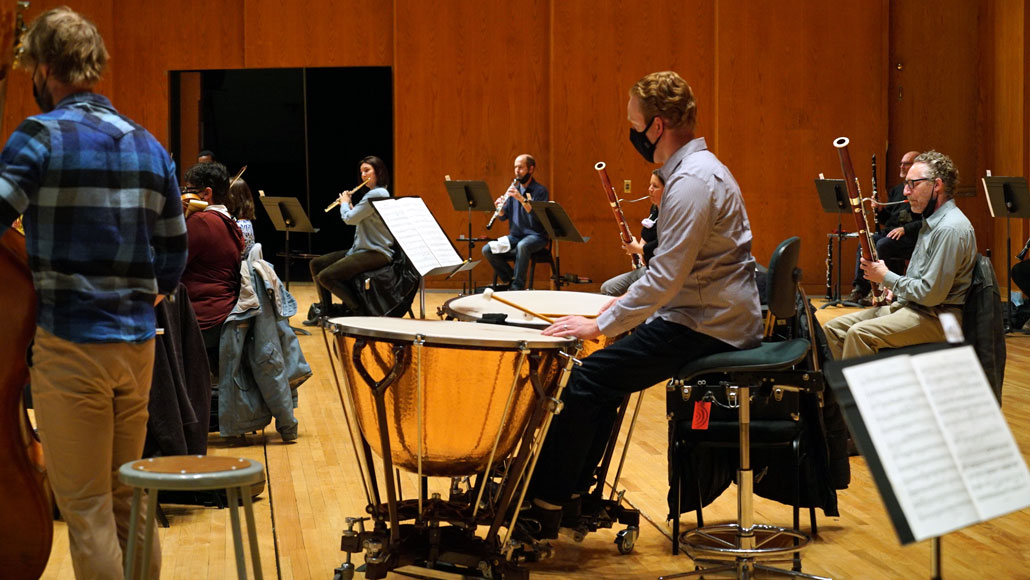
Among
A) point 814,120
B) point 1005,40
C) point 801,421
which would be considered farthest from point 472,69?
point 801,421

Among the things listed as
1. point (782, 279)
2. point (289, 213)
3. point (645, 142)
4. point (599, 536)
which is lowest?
point (599, 536)

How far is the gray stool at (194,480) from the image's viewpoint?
2.12 meters

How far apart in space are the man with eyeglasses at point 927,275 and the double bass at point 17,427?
324 cm

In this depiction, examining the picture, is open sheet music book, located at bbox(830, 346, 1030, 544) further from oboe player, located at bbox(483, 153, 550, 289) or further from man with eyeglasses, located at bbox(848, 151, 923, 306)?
oboe player, located at bbox(483, 153, 550, 289)

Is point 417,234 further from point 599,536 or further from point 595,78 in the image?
point 595,78

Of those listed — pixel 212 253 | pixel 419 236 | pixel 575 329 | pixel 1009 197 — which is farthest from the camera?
pixel 1009 197

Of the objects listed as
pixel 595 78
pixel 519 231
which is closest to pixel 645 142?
pixel 519 231

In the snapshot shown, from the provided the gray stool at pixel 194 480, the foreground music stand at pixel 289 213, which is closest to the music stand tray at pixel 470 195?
the foreground music stand at pixel 289 213

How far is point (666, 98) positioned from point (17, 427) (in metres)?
1.84

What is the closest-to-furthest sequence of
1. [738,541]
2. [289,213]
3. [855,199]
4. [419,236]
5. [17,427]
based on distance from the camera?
[17,427], [738,541], [855,199], [419,236], [289,213]

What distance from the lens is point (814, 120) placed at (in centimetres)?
1098

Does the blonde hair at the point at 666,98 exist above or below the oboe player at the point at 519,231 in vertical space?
above

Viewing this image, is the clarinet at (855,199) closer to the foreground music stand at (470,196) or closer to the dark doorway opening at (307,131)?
the foreground music stand at (470,196)

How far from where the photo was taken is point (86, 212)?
229 centimetres
